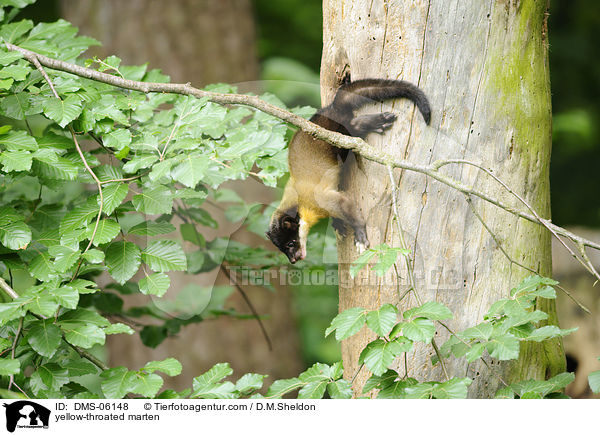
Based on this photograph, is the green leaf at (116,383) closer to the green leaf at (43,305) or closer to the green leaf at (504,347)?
the green leaf at (43,305)

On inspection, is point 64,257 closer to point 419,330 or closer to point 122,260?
point 122,260

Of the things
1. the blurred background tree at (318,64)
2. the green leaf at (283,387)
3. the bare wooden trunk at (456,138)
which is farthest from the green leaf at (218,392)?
the blurred background tree at (318,64)

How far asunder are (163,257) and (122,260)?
12 centimetres

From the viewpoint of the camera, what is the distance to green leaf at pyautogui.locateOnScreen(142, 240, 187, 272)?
159cm

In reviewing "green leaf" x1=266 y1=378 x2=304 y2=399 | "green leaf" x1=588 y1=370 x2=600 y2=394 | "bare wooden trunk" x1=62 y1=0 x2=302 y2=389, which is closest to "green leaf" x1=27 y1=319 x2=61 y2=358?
"green leaf" x1=266 y1=378 x2=304 y2=399

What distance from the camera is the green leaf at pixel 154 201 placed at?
5.30ft

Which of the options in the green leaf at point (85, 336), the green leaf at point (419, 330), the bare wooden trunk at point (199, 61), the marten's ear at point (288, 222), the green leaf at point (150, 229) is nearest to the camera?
the green leaf at point (419, 330)

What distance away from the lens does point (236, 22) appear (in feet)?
14.5

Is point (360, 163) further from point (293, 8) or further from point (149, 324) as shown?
point (293, 8)

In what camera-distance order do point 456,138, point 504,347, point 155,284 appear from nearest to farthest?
point 504,347
point 155,284
point 456,138

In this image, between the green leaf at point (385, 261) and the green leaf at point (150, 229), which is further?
the green leaf at point (150, 229)

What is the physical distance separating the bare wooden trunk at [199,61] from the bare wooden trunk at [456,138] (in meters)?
2.40

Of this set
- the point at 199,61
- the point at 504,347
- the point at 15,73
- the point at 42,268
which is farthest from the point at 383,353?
the point at 199,61

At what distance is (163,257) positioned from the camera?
63.7 inches
